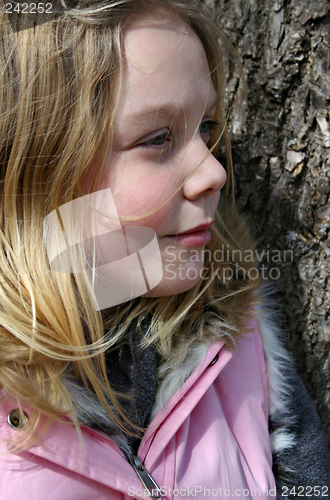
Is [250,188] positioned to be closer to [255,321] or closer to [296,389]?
[255,321]

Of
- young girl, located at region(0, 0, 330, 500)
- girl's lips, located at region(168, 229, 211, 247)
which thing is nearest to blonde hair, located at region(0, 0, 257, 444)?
young girl, located at region(0, 0, 330, 500)

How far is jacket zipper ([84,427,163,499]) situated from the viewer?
37.2 inches

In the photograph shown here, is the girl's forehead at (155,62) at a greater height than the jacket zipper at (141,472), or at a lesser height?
greater

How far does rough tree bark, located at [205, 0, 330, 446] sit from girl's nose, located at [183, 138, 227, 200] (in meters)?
0.45

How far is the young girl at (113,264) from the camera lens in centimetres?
89

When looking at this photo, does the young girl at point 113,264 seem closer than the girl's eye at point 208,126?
Yes

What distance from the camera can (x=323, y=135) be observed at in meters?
1.27

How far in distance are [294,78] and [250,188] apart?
1.25 feet
